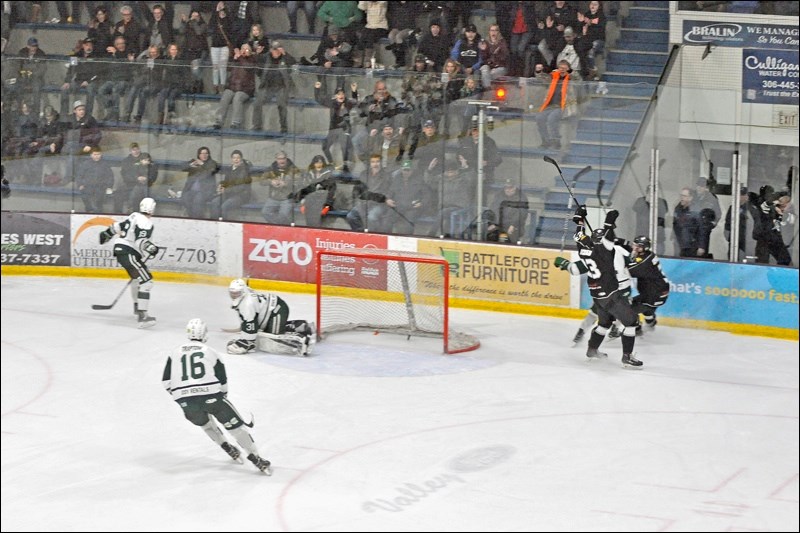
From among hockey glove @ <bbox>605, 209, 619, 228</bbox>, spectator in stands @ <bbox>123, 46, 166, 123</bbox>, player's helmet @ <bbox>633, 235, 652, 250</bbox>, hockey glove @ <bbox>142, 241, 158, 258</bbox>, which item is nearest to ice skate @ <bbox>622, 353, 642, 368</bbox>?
player's helmet @ <bbox>633, 235, 652, 250</bbox>

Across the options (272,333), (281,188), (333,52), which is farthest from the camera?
(333,52)

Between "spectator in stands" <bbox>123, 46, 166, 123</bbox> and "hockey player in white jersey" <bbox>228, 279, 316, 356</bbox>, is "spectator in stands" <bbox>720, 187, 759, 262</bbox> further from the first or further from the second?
"spectator in stands" <bbox>123, 46, 166, 123</bbox>

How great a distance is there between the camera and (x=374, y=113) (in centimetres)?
1512

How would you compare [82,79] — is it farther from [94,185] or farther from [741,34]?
[741,34]

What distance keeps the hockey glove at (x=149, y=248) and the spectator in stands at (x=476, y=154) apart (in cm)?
336

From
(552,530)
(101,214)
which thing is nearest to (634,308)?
(552,530)

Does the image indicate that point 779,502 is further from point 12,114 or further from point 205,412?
point 12,114

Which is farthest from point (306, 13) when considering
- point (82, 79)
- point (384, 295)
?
point (384, 295)

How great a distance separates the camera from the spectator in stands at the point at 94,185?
52.3 ft

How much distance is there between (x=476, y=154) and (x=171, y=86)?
12.4 ft

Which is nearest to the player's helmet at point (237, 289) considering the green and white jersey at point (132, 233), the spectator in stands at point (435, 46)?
the green and white jersey at point (132, 233)

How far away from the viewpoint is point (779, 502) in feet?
29.3

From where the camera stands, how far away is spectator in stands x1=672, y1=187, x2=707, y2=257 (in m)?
13.6

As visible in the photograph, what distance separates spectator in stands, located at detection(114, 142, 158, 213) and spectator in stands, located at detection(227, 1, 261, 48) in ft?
7.60
